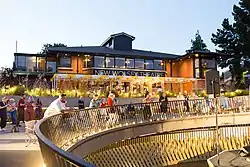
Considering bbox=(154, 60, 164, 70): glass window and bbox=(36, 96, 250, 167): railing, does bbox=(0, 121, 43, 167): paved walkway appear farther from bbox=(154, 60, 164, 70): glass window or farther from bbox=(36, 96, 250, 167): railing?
bbox=(154, 60, 164, 70): glass window

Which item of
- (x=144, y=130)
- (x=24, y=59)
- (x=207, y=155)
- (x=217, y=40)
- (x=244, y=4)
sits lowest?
(x=207, y=155)

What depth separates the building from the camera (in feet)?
123

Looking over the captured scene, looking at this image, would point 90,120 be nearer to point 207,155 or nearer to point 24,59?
point 207,155

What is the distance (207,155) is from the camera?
21.9 metres

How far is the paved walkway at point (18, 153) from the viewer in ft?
28.4

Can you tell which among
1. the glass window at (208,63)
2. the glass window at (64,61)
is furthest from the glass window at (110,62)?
the glass window at (208,63)

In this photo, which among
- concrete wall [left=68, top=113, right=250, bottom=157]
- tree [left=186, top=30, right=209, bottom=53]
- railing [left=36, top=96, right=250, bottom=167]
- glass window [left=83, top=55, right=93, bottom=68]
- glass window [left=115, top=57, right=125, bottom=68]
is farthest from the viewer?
tree [left=186, top=30, right=209, bottom=53]

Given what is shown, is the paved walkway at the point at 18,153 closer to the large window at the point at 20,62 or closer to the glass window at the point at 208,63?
the large window at the point at 20,62

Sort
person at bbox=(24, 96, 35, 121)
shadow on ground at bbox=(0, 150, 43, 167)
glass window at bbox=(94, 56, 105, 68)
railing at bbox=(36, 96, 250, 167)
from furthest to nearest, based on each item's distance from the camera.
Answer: glass window at bbox=(94, 56, 105, 68) → person at bbox=(24, 96, 35, 121) → shadow on ground at bbox=(0, 150, 43, 167) → railing at bbox=(36, 96, 250, 167)

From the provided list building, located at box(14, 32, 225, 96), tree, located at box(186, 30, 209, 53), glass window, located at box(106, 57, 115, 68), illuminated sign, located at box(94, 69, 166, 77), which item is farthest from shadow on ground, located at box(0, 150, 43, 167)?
tree, located at box(186, 30, 209, 53)

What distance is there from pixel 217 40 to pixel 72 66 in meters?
20.8

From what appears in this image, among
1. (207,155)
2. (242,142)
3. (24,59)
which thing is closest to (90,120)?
(207,155)

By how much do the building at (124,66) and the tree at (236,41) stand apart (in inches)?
104

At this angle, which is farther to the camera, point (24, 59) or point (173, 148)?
point (24, 59)
